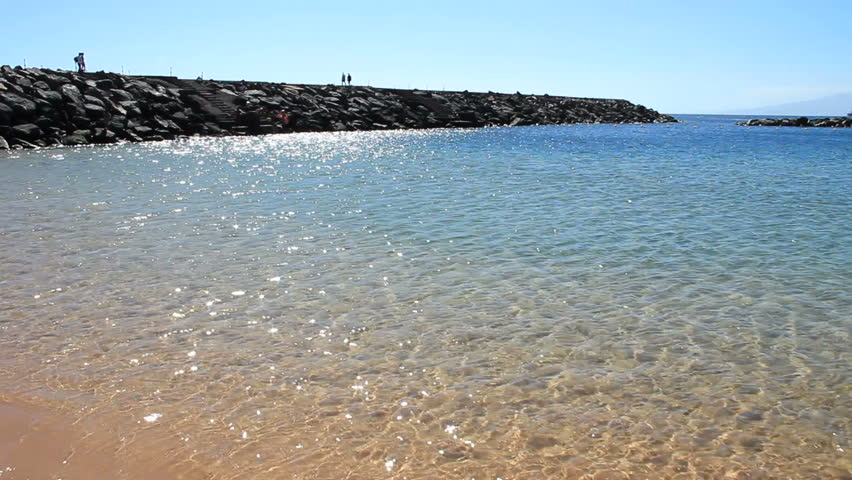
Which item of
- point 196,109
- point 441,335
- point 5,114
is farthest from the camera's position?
point 196,109

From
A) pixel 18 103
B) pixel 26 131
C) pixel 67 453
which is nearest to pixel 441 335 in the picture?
pixel 67 453

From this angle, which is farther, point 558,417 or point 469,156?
point 469,156

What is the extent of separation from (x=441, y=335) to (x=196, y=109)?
45.0 metres

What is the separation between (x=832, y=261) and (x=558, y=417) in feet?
25.7

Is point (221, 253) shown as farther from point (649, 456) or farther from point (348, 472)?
point (649, 456)

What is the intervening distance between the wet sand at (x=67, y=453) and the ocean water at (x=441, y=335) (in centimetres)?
13

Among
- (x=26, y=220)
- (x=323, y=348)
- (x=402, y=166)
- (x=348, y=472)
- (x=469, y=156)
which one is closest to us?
(x=348, y=472)

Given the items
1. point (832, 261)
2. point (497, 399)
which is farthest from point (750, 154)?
point (497, 399)

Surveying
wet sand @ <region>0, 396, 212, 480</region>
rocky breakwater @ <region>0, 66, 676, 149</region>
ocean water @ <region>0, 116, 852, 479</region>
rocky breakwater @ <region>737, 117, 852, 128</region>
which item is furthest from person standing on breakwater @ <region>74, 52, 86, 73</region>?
rocky breakwater @ <region>737, 117, 852, 128</region>

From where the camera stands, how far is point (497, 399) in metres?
5.49

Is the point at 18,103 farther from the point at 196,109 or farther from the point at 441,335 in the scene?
the point at 441,335

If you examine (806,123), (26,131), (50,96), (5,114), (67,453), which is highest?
(50,96)

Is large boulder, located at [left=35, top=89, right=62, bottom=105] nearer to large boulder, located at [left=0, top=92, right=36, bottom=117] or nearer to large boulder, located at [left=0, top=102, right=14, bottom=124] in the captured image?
large boulder, located at [left=0, top=92, right=36, bottom=117]

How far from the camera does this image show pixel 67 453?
445 cm
